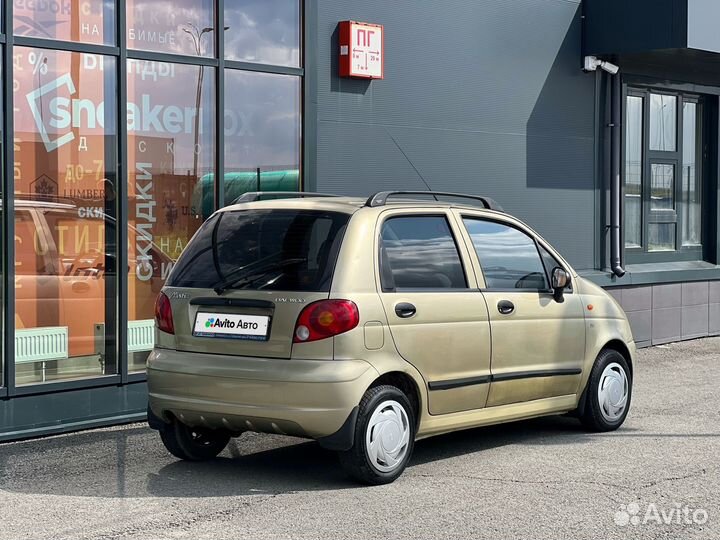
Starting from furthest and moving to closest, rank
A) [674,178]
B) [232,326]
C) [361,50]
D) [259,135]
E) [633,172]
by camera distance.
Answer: [674,178] < [633,172] < [361,50] < [259,135] < [232,326]

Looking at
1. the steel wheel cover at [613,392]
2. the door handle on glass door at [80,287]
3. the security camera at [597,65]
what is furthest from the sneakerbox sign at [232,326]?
the security camera at [597,65]

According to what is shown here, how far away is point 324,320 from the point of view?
255 inches

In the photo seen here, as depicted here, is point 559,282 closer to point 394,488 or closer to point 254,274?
point 394,488

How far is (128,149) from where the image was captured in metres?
9.52

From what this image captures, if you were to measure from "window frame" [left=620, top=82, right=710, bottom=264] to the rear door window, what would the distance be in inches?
285

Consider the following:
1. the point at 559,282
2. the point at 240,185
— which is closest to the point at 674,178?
the point at 240,185

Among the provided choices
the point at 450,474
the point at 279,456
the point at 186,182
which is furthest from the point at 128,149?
the point at 450,474

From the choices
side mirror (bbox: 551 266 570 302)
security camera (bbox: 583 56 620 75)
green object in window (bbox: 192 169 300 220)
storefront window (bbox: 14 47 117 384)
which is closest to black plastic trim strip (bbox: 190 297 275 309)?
side mirror (bbox: 551 266 570 302)

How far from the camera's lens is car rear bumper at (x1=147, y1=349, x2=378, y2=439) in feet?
21.0

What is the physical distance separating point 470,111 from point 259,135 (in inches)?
112

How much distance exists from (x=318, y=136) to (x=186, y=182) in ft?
4.98

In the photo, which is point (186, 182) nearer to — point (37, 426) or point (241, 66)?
point (241, 66)

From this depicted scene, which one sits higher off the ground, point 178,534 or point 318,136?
point 318,136

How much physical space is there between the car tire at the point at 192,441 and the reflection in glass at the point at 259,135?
3.10 m
